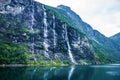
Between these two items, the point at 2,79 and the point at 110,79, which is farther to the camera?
the point at 110,79

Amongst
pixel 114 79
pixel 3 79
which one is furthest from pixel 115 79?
pixel 3 79

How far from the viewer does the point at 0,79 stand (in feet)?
271

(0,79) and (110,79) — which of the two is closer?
(0,79)

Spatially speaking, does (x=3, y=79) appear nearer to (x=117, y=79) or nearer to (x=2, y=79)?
(x=2, y=79)

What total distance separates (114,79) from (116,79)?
3.34 ft

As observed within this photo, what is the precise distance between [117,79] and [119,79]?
1257 millimetres

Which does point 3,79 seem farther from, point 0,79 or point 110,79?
point 110,79

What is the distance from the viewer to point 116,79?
364 feet

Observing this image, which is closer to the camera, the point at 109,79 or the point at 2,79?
the point at 2,79

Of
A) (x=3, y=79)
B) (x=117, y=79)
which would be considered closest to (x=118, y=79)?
(x=117, y=79)

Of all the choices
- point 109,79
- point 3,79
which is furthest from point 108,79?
point 3,79

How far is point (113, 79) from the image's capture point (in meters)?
111

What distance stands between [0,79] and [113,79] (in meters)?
53.5

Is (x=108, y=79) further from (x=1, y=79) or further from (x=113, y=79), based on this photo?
(x=1, y=79)
